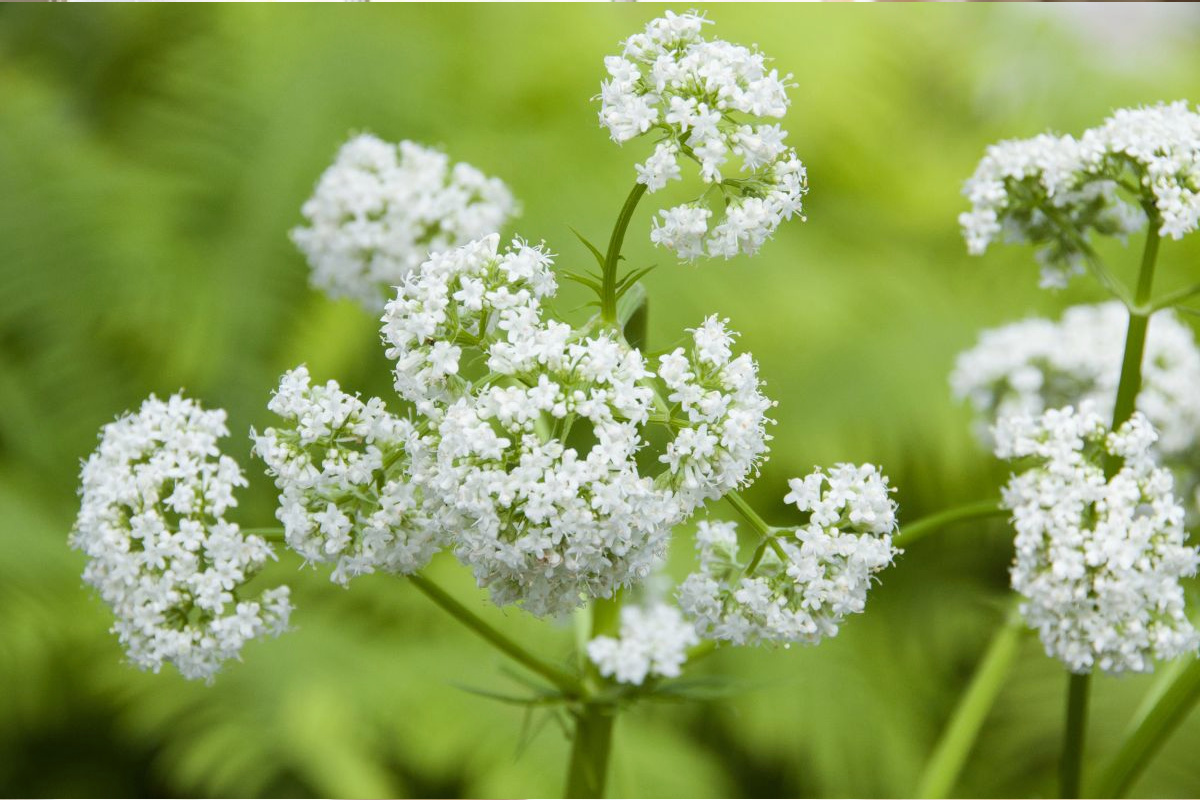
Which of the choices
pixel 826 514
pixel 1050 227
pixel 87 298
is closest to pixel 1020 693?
pixel 1050 227

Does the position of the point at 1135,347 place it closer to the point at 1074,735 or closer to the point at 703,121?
the point at 1074,735

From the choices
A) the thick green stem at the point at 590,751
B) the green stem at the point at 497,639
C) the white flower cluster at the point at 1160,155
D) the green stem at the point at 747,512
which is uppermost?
the white flower cluster at the point at 1160,155

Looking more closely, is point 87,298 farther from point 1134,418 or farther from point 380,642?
point 1134,418

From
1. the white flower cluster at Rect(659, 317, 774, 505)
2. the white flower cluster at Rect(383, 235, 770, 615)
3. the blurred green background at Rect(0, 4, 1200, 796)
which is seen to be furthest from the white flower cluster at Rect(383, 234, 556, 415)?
the blurred green background at Rect(0, 4, 1200, 796)

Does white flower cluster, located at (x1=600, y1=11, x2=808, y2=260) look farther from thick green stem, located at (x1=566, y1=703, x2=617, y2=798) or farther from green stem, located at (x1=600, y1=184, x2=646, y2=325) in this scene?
thick green stem, located at (x1=566, y1=703, x2=617, y2=798)

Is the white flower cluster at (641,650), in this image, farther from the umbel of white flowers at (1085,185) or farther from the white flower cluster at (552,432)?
the umbel of white flowers at (1085,185)

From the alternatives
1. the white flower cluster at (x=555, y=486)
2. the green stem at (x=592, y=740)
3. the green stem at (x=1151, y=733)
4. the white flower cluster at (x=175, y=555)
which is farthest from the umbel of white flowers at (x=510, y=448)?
the green stem at (x=1151, y=733)

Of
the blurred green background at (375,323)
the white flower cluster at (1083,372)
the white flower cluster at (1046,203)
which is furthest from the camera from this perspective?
the blurred green background at (375,323)
